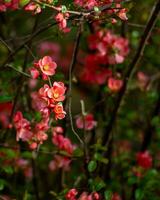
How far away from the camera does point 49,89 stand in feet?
5.25

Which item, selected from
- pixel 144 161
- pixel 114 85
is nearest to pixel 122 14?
pixel 114 85

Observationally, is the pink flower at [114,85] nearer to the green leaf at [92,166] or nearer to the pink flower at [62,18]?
the green leaf at [92,166]

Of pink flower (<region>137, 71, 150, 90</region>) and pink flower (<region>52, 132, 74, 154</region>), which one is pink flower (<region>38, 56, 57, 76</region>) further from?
pink flower (<region>137, 71, 150, 90</region>)

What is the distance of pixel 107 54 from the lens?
229cm

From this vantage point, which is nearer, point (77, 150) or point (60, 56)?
point (77, 150)

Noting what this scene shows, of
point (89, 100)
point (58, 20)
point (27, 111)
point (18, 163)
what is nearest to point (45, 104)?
point (58, 20)

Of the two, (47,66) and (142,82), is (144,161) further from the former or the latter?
(47,66)

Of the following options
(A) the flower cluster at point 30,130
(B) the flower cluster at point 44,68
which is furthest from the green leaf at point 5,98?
(B) the flower cluster at point 44,68

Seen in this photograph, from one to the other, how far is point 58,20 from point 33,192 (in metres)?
1.08

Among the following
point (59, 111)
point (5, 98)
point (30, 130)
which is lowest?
point (30, 130)

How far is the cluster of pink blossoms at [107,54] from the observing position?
2.24m

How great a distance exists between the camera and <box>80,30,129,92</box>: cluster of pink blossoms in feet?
7.34

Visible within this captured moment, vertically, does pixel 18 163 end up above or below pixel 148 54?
below

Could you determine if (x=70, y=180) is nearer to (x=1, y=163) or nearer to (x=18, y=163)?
(x=18, y=163)
